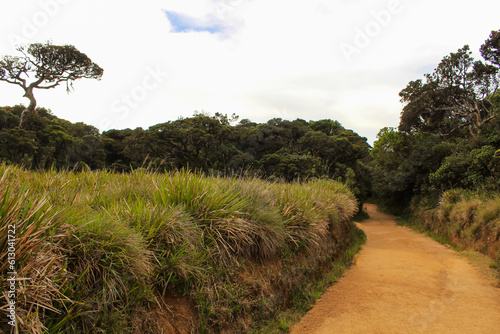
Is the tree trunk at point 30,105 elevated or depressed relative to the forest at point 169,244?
elevated

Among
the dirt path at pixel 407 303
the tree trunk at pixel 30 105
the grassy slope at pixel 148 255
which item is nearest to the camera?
the grassy slope at pixel 148 255

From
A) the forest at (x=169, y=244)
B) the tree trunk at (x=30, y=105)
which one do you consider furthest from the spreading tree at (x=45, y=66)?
the forest at (x=169, y=244)

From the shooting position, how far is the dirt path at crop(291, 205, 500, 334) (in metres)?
4.12

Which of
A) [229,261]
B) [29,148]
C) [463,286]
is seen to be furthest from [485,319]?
[29,148]

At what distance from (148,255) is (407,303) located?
4.35 metres

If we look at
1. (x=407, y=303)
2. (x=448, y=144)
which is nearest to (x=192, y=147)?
(x=448, y=144)

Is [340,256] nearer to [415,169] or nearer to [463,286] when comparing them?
[463,286]

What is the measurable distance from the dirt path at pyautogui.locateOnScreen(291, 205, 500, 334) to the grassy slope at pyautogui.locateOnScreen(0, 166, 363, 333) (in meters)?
0.59

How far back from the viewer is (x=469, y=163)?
1706 cm

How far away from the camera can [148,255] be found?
281 cm

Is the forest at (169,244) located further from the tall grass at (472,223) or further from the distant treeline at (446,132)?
the distant treeline at (446,132)

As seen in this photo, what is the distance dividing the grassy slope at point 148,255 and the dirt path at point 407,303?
1.95 ft

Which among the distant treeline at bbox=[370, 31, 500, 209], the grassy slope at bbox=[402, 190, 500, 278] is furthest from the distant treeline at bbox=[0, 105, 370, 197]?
the grassy slope at bbox=[402, 190, 500, 278]

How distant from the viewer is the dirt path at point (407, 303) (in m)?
4.12
